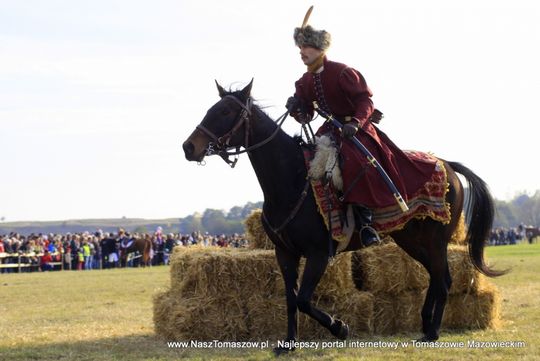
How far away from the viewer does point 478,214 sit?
448 inches

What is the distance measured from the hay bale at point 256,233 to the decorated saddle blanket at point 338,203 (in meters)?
3.32

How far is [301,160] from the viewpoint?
9.68 metres

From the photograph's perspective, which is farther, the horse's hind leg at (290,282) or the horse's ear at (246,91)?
the horse's hind leg at (290,282)

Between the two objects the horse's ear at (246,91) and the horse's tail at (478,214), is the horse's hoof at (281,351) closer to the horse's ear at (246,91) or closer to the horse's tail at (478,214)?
the horse's ear at (246,91)

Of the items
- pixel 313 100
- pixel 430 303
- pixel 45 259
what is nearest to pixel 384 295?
pixel 430 303

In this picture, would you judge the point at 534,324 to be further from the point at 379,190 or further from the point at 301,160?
the point at 301,160

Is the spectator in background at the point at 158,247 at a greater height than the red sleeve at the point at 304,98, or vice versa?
the red sleeve at the point at 304,98

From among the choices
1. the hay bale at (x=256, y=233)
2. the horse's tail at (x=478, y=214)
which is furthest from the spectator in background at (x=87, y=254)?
the horse's tail at (x=478, y=214)

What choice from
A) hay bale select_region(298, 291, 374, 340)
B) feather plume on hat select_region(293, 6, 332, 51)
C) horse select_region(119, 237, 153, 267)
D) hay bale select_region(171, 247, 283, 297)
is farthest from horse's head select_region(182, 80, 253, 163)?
horse select_region(119, 237, 153, 267)

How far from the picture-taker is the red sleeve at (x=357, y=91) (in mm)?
9727

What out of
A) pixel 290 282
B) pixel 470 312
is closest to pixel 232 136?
pixel 290 282

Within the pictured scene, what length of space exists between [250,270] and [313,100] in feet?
9.26

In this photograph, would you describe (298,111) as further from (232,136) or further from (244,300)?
(244,300)

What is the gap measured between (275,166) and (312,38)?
5.59ft
